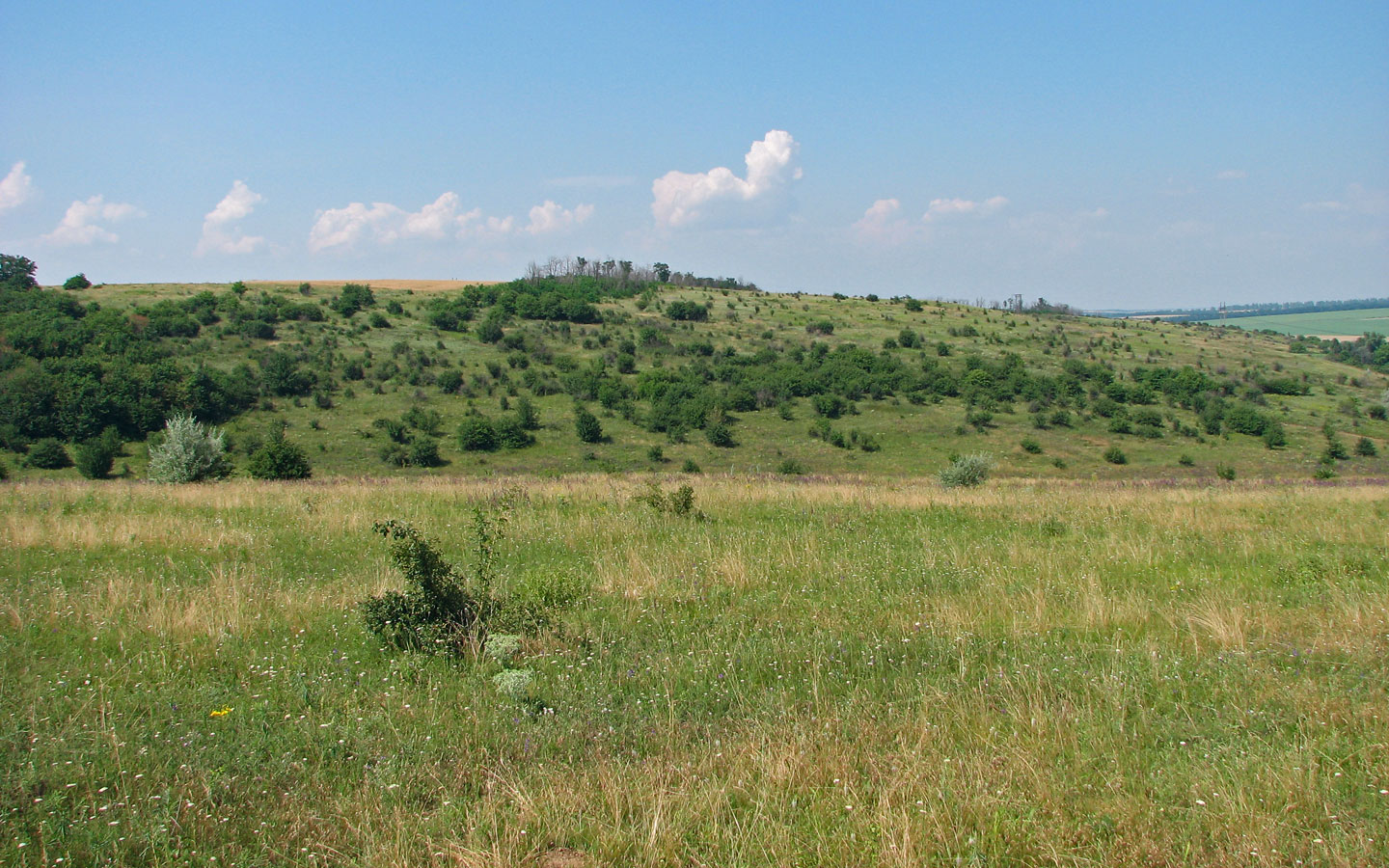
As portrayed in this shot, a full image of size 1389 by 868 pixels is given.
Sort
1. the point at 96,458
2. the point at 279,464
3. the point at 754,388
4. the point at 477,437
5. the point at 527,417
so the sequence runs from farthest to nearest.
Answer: the point at 754,388 < the point at 527,417 < the point at 477,437 < the point at 96,458 < the point at 279,464

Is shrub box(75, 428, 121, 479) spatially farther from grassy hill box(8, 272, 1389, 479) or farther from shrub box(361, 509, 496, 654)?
shrub box(361, 509, 496, 654)

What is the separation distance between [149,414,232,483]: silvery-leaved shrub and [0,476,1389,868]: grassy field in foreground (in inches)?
552

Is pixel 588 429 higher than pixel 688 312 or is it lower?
lower

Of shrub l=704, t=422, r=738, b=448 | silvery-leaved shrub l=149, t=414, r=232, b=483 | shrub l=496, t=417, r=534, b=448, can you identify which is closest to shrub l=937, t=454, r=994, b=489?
silvery-leaved shrub l=149, t=414, r=232, b=483

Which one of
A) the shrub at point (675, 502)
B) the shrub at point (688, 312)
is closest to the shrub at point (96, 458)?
the shrub at point (675, 502)

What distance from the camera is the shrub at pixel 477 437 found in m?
48.5

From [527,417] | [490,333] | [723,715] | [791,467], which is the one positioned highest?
[490,333]

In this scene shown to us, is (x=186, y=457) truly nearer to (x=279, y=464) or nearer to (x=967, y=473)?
(x=279, y=464)

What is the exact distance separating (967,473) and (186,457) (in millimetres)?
22816

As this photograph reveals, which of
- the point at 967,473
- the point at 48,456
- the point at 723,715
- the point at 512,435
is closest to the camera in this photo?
the point at 723,715

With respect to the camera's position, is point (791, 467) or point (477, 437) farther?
point (477, 437)

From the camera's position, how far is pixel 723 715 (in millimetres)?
4652

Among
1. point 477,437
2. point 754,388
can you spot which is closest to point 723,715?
point 477,437

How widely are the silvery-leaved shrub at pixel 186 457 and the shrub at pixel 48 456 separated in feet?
101
